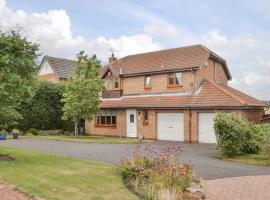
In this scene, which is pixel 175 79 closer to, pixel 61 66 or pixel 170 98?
pixel 170 98

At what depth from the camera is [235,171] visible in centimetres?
1599

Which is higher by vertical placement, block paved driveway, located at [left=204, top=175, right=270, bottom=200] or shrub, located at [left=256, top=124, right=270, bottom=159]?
shrub, located at [left=256, top=124, right=270, bottom=159]

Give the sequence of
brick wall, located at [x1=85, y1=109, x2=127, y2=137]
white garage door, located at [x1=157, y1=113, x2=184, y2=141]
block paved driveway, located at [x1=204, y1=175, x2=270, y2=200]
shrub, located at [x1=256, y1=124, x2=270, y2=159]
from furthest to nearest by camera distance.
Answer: brick wall, located at [x1=85, y1=109, x2=127, y2=137] < white garage door, located at [x1=157, y1=113, x2=184, y2=141] < shrub, located at [x1=256, y1=124, x2=270, y2=159] < block paved driveway, located at [x1=204, y1=175, x2=270, y2=200]

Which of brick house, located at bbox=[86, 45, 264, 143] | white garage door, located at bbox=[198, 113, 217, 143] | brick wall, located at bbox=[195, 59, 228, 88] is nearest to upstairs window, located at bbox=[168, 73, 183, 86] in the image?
brick house, located at bbox=[86, 45, 264, 143]

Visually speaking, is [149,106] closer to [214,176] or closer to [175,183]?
[214,176]

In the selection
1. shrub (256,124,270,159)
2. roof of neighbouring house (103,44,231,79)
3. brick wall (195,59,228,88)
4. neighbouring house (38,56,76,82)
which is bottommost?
shrub (256,124,270,159)

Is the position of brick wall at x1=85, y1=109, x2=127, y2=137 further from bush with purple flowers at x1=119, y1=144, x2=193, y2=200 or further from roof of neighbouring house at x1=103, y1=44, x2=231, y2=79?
bush with purple flowers at x1=119, y1=144, x2=193, y2=200

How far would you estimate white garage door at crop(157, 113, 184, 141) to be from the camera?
3073 cm

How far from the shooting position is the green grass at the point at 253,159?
1866 cm

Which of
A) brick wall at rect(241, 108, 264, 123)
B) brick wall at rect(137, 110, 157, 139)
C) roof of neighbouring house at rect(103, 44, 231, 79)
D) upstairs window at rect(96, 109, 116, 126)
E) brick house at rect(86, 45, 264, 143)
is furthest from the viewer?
upstairs window at rect(96, 109, 116, 126)

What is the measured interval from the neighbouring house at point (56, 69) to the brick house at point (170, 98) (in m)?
14.8

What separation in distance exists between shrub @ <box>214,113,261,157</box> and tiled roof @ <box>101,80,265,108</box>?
5982mm

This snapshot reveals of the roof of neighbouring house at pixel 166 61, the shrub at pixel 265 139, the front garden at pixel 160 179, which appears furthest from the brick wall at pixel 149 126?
the front garden at pixel 160 179


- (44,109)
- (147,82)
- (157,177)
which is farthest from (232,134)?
(44,109)
